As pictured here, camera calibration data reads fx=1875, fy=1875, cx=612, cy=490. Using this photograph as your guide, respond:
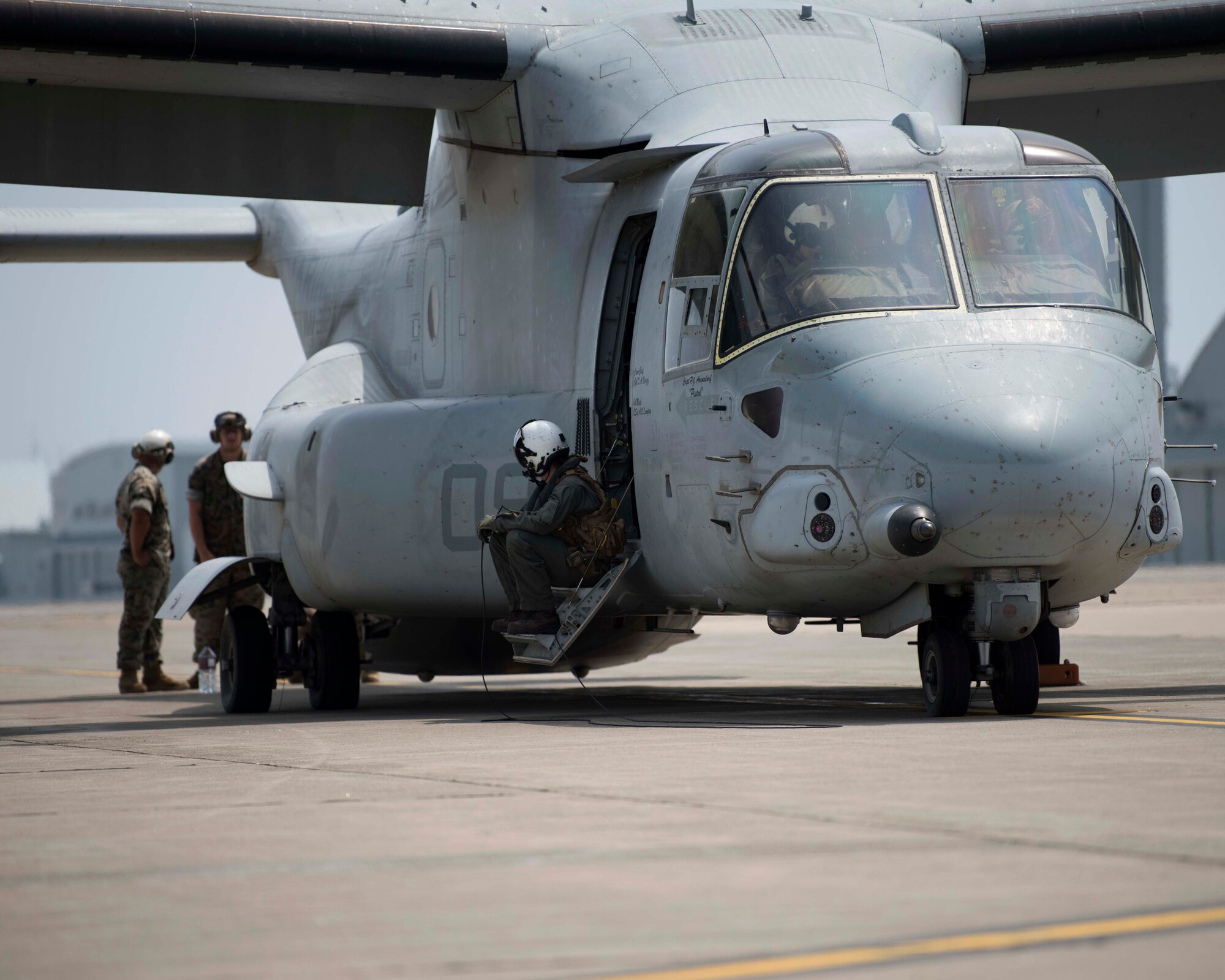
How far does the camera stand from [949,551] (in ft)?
27.5

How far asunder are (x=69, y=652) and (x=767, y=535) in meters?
16.2

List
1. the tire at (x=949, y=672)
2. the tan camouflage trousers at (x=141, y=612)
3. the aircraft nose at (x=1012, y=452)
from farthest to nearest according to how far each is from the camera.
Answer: the tan camouflage trousers at (x=141, y=612) < the tire at (x=949, y=672) < the aircraft nose at (x=1012, y=452)

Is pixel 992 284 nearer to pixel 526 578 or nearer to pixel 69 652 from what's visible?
pixel 526 578

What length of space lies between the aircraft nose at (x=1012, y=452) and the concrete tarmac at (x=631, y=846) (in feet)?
2.86

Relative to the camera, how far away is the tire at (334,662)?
12.1 m

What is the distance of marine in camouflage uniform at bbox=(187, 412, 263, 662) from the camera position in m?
15.6

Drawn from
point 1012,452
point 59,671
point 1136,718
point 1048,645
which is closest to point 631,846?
point 1012,452

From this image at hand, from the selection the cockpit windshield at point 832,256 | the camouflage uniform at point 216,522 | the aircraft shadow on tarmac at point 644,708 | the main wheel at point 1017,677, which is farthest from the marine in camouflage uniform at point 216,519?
the main wheel at point 1017,677

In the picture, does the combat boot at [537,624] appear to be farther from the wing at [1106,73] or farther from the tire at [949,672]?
the wing at [1106,73]

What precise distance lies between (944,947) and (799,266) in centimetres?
580

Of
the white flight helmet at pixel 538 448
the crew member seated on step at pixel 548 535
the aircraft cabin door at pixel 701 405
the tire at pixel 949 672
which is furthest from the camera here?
the white flight helmet at pixel 538 448

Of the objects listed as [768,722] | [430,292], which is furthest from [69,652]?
[768,722]

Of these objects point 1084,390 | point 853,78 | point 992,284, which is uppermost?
point 853,78

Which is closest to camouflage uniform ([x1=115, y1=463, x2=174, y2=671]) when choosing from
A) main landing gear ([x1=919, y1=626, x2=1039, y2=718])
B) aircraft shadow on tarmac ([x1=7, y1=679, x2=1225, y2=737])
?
aircraft shadow on tarmac ([x1=7, y1=679, x2=1225, y2=737])
